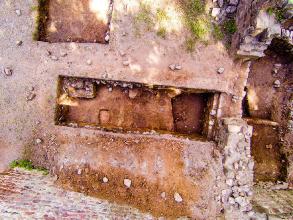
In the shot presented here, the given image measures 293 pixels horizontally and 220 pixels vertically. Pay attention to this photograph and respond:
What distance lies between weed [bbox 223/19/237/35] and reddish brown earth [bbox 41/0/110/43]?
6.53 feet

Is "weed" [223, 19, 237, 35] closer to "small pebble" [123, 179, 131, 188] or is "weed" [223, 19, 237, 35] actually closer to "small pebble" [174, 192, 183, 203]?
"small pebble" [174, 192, 183, 203]

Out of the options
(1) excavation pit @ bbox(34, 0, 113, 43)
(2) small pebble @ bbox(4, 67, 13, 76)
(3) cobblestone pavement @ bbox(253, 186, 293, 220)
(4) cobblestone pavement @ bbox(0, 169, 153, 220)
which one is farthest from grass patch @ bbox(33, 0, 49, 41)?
(3) cobblestone pavement @ bbox(253, 186, 293, 220)

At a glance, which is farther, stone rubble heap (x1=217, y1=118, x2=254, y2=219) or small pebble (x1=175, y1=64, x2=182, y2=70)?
small pebble (x1=175, y1=64, x2=182, y2=70)

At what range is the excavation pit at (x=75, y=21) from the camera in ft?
17.2

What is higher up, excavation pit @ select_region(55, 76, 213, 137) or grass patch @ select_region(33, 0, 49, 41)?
grass patch @ select_region(33, 0, 49, 41)

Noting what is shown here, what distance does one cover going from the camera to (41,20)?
5172 millimetres

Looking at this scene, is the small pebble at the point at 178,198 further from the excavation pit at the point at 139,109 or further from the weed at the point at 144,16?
the weed at the point at 144,16

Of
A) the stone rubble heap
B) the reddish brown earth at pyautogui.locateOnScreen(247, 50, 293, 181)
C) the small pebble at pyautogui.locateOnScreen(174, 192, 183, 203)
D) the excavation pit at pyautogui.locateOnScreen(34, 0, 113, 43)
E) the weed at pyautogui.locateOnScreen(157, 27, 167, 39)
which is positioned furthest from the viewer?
the reddish brown earth at pyautogui.locateOnScreen(247, 50, 293, 181)

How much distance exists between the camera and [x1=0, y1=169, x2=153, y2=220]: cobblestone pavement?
381cm

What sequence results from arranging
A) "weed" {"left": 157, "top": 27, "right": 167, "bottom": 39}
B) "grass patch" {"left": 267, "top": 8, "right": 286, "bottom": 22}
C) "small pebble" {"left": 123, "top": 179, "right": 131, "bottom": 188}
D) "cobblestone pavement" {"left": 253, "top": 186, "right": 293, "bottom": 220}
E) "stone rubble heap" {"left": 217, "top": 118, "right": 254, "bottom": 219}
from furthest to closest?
"weed" {"left": 157, "top": 27, "right": 167, "bottom": 39} → "small pebble" {"left": 123, "top": 179, "right": 131, "bottom": 188} → "stone rubble heap" {"left": 217, "top": 118, "right": 254, "bottom": 219} → "cobblestone pavement" {"left": 253, "top": 186, "right": 293, "bottom": 220} → "grass patch" {"left": 267, "top": 8, "right": 286, "bottom": 22}

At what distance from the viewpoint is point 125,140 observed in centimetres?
488

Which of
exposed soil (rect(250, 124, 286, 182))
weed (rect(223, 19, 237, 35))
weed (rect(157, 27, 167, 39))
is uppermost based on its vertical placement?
weed (rect(223, 19, 237, 35))

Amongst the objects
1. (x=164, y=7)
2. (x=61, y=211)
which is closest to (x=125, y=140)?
(x=61, y=211)

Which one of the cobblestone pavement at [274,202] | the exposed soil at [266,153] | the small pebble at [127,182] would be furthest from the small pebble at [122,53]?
the cobblestone pavement at [274,202]
